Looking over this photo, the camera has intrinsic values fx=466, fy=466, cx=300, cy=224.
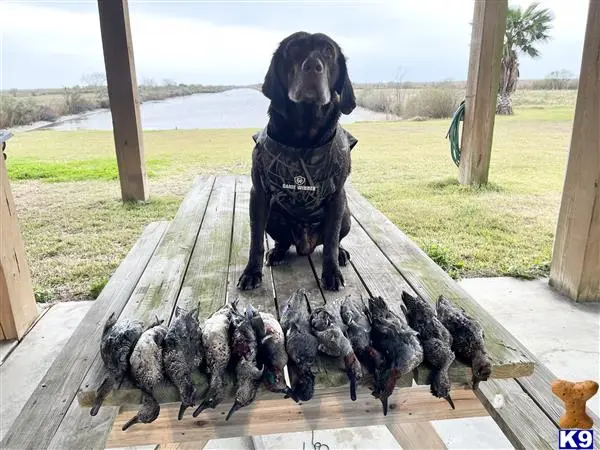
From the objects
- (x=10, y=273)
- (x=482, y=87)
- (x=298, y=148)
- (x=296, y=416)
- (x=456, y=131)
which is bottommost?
(x=296, y=416)

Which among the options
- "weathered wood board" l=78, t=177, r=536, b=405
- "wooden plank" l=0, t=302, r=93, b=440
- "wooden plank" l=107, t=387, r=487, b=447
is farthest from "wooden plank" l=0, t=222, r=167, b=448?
"wooden plank" l=0, t=302, r=93, b=440

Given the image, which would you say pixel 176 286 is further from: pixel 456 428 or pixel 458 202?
pixel 458 202

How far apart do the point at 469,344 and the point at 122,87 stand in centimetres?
518

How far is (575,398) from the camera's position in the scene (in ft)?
4.69

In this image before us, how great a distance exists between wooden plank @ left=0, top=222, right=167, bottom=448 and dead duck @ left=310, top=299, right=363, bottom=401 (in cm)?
103

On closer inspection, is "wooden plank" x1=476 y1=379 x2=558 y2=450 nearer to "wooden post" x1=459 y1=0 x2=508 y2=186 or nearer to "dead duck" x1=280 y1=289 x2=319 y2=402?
"dead duck" x1=280 y1=289 x2=319 y2=402

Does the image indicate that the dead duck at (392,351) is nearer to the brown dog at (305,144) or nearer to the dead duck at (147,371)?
the brown dog at (305,144)

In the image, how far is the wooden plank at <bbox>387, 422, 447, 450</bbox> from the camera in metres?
2.04

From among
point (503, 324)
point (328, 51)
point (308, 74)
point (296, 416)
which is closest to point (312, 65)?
point (308, 74)

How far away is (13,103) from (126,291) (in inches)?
265

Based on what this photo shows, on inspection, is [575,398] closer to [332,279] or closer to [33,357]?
[332,279]

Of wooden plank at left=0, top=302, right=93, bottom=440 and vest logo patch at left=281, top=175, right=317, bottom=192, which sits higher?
vest logo patch at left=281, top=175, right=317, bottom=192

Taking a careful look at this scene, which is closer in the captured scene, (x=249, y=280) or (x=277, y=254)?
(x=249, y=280)

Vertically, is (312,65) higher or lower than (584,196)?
higher
